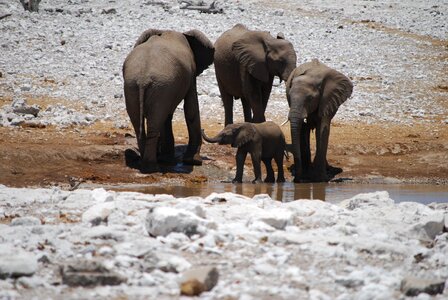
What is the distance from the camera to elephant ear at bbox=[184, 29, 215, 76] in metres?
17.5

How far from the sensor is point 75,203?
10.2 m

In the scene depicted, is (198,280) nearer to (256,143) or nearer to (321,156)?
(256,143)

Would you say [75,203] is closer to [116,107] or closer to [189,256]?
[189,256]

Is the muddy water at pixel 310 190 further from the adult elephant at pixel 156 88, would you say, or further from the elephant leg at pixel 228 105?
the elephant leg at pixel 228 105

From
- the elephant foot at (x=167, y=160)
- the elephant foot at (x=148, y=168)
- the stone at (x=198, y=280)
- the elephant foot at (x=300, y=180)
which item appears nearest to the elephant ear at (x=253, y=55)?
the elephant foot at (x=167, y=160)

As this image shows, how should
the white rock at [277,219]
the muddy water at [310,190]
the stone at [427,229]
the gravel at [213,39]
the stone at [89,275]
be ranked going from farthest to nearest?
the gravel at [213,39], the muddy water at [310,190], the stone at [427,229], the white rock at [277,219], the stone at [89,275]

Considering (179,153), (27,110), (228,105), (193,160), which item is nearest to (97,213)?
(193,160)

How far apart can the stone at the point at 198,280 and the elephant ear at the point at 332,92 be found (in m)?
9.45

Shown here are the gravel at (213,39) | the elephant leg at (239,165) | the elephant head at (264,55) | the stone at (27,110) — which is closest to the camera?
the elephant leg at (239,165)

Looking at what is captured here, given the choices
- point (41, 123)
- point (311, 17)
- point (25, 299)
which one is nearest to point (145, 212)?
point (25, 299)

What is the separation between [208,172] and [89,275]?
9.27 metres

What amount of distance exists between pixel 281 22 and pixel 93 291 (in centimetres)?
2732

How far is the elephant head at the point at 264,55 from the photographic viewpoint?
58.4ft

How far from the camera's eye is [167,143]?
16906 mm
